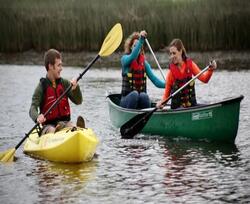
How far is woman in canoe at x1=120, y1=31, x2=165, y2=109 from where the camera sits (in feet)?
44.4

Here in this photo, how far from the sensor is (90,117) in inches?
613

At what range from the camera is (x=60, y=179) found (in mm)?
9742

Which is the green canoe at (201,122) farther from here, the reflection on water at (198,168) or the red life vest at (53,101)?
the red life vest at (53,101)

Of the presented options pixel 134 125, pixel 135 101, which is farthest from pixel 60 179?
pixel 135 101

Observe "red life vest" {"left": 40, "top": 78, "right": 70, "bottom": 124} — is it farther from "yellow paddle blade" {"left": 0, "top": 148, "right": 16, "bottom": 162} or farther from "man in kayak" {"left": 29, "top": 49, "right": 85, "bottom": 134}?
"yellow paddle blade" {"left": 0, "top": 148, "right": 16, "bottom": 162}

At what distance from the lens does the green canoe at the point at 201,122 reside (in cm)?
1173

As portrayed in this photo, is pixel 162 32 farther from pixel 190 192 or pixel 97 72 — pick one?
pixel 190 192

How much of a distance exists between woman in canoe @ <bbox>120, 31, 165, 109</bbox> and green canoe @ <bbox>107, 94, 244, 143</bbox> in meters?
0.55

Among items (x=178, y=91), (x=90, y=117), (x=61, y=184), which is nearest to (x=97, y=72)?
(x=90, y=117)

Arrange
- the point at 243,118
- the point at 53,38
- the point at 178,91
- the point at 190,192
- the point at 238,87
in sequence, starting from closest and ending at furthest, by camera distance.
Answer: the point at 190,192 → the point at 178,91 → the point at 243,118 → the point at 238,87 → the point at 53,38

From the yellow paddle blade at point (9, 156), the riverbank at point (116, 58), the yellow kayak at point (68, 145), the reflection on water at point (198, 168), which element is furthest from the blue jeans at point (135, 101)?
the riverbank at point (116, 58)

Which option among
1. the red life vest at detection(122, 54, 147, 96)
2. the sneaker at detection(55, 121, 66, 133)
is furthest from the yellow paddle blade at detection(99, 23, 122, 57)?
the sneaker at detection(55, 121, 66, 133)

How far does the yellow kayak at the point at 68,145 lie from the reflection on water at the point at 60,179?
10 centimetres

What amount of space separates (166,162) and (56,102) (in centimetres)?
150
